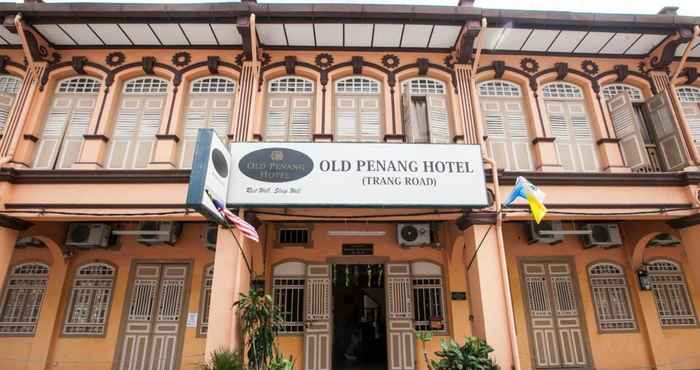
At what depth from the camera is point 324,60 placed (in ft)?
29.0

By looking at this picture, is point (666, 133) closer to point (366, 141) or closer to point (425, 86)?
point (425, 86)

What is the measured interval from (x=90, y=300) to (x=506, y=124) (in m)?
10.4

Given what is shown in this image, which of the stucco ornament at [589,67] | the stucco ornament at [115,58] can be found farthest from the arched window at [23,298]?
the stucco ornament at [589,67]

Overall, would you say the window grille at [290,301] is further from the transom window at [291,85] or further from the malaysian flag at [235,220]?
the transom window at [291,85]

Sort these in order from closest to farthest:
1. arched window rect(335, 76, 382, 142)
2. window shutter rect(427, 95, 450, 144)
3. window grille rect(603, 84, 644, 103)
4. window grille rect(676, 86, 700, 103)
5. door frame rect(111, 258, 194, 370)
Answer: window shutter rect(427, 95, 450, 144) < door frame rect(111, 258, 194, 370) < arched window rect(335, 76, 382, 142) < window grille rect(603, 84, 644, 103) < window grille rect(676, 86, 700, 103)

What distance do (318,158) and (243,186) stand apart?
4.70ft

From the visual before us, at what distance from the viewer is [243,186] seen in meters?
6.54

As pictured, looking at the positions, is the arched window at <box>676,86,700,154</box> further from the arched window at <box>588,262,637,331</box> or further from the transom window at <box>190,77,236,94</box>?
the transom window at <box>190,77,236,94</box>

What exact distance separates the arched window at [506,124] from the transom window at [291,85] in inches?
163

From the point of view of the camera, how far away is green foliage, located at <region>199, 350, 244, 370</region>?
221 inches

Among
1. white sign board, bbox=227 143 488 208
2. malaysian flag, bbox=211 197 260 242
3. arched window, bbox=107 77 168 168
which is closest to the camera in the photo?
Answer: malaysian flag, bbox=211 197 260 242

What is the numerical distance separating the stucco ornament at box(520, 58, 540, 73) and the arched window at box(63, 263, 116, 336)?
10878mm

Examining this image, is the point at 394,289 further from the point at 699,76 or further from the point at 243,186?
the point at 699,76

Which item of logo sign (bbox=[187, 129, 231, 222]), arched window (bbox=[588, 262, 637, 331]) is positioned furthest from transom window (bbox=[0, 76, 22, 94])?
arched window (bbox=[588, 262, 637, 331])
